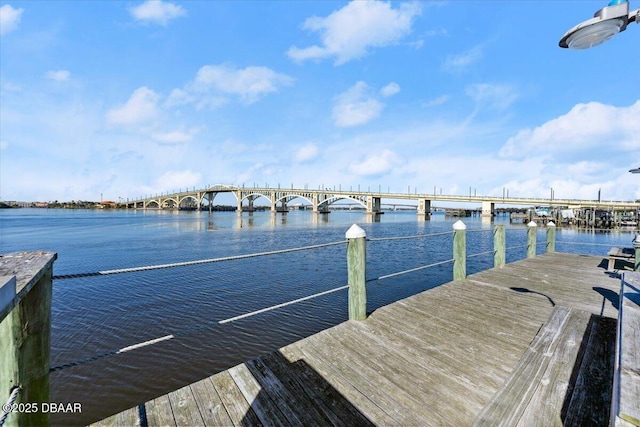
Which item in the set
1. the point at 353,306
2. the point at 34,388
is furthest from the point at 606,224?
the point at 34,388

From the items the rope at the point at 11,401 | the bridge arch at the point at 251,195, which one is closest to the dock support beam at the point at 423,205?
the bridge arch at the point at 251,195

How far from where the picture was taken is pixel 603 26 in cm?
314

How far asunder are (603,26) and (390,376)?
429 cm

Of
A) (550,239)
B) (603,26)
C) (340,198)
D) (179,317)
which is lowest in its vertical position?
(179,317)

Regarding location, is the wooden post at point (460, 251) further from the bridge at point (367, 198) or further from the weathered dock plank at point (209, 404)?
the bridge at point (367, 198)

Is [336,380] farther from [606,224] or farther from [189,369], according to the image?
[606,224]

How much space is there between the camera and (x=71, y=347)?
6.66 meters

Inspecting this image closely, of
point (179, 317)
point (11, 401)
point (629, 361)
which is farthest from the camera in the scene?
point (179, 317)

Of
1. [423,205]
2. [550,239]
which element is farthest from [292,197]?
[550,239]

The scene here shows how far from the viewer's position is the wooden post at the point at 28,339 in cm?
146

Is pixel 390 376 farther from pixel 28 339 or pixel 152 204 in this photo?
pixel 152 204

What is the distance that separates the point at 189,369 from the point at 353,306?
3.96 meters

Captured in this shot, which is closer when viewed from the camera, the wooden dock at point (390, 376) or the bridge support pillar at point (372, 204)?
the wooden dock at point (390, 376)

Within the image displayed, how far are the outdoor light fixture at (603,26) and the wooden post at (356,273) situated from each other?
3.34m
